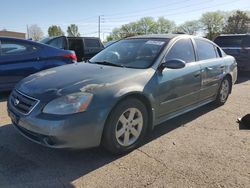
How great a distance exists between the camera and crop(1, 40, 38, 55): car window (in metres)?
6.50

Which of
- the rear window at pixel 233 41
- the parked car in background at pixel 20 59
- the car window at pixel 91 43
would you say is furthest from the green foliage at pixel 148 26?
the parked car in background at pixel 20 59

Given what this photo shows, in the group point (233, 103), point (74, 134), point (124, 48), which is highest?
point (124, 48)

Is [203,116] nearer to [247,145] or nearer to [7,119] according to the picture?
[247,145]

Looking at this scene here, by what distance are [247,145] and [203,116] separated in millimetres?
1371

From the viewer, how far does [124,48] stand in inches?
192

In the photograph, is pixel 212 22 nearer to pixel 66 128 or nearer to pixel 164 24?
pixel 164 24

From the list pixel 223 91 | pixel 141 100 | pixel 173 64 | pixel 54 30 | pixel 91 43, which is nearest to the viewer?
pixel 141 100

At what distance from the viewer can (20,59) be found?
6.55 metres

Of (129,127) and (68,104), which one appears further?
(129,127)

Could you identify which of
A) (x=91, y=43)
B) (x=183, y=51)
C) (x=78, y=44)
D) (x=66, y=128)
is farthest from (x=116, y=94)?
(x=91, y=43)

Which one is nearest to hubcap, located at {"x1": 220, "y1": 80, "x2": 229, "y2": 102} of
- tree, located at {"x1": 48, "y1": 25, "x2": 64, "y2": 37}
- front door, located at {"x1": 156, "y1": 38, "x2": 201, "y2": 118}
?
front door, located at {"x1": 156, "y1": 38, "x2": 201, "y2": 118}

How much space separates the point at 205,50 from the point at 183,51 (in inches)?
33.9

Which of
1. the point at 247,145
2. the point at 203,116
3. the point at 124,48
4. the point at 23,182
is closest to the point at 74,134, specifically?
the point at 23,182

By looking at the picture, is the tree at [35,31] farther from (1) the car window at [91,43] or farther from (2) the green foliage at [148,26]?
(1) the car window at [91,43]
